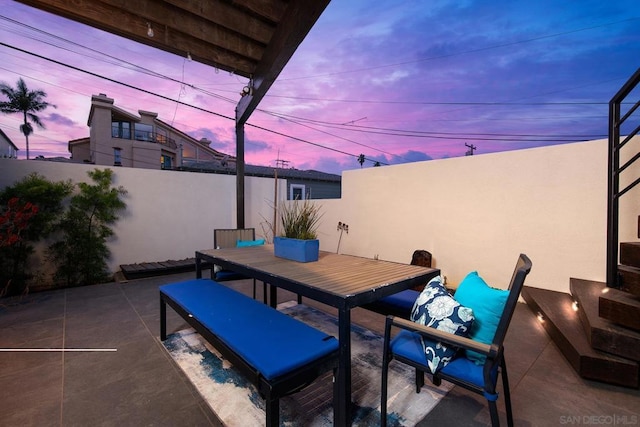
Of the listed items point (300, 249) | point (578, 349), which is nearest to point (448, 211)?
point (578, 349)

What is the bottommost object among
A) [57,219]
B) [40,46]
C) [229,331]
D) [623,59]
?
[229,331]

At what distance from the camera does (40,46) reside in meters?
4.30

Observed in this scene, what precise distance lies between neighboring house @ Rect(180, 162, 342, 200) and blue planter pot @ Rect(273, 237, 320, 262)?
621 cm

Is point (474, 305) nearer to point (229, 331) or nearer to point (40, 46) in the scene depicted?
point (229, 331)

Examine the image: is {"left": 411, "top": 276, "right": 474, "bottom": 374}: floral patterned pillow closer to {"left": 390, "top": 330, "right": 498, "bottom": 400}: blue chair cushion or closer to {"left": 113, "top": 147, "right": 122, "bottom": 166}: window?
{"left": 390, "top": 330, "right": 498, "bottom": 400}: blue chair cushion

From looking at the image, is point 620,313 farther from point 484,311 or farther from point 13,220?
point 13,220

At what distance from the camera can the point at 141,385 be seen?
183cm

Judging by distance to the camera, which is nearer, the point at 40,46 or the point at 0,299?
the point at 0,299

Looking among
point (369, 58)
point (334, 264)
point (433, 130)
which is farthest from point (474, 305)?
point (433, 130)

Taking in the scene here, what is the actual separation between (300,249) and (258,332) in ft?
2.99

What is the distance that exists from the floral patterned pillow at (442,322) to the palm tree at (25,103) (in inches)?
924

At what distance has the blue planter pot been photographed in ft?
7.63

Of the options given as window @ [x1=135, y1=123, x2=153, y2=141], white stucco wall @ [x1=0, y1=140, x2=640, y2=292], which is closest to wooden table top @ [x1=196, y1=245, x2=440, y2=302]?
white stucco wall @ [x1=0, y1=140, x2=640, y2=292]

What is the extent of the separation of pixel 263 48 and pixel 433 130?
856 cm
